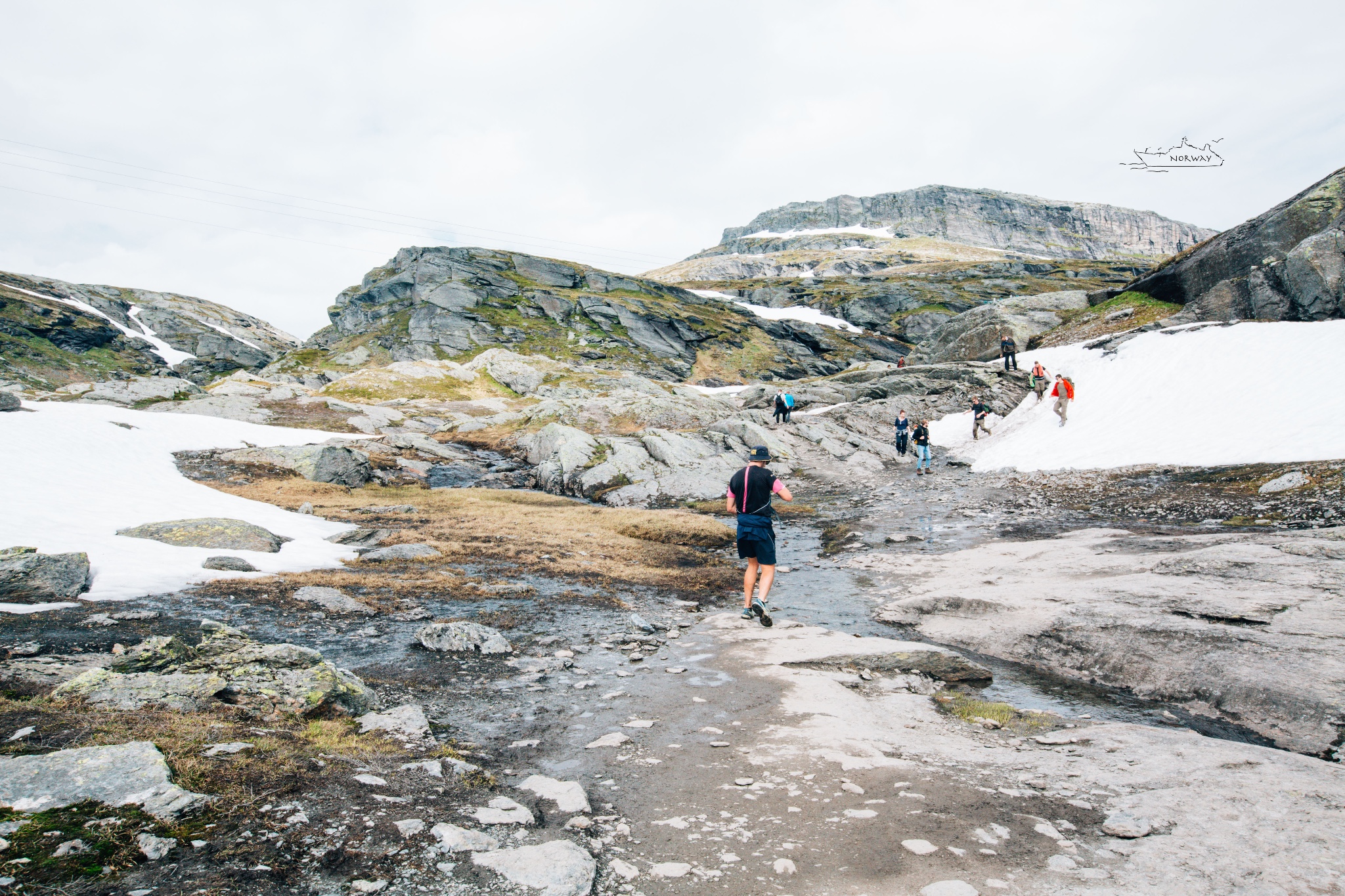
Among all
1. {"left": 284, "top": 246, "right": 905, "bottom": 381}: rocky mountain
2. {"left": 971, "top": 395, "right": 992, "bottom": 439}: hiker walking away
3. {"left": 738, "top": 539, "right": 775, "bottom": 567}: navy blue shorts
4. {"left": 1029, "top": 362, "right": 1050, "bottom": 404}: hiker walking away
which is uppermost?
{"left": 284, "top": 246, "right": 905, "bottom": 381}: rocky mountain

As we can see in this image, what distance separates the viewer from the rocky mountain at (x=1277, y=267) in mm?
29594

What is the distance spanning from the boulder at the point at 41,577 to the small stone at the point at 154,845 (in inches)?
385

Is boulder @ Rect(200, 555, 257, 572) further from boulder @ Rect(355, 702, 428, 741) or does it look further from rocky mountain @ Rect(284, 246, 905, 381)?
rocky mountain @ Rect(284, 246, 905, 381)

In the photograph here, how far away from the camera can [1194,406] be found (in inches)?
1050

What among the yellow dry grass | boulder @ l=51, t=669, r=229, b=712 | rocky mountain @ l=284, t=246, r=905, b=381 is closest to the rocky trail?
boulder @ l=51, t=669, r=229, b=712

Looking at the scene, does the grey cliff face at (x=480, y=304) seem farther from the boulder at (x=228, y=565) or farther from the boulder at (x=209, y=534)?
the boulder at (x=228, y=565)

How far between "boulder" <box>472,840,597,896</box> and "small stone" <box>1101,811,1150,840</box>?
413 cm

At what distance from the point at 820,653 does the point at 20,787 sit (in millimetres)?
9406

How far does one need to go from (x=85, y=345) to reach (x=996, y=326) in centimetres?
21759

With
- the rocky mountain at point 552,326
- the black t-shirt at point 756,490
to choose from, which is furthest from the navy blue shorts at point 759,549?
the rocky mountain at point 552,326

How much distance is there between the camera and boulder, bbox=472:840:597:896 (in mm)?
4242

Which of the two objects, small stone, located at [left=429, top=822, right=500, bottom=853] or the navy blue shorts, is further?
the navy blue shorts

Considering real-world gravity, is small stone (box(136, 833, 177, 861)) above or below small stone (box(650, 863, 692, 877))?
above

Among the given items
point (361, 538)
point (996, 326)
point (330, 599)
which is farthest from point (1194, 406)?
point (361, 538)
